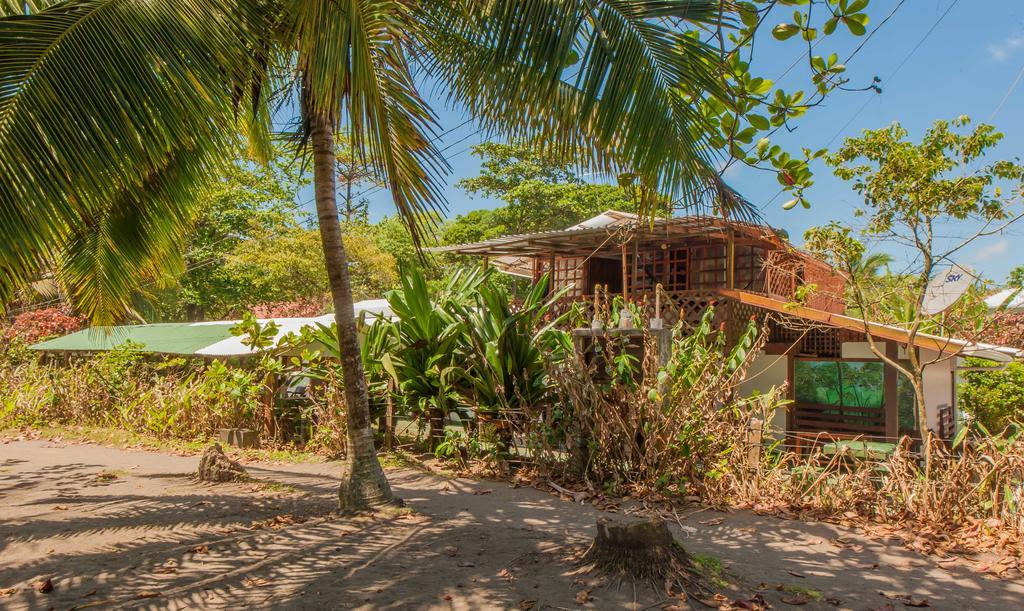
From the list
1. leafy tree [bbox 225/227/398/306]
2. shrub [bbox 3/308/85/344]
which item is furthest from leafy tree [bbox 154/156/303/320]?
shrub [bbox 3/308/85/344]

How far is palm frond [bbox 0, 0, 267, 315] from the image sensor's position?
3.21 meters

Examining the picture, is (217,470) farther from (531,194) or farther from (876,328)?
(531,194)

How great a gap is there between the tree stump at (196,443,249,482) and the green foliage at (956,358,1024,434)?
527 inches

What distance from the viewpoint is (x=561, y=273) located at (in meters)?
16.9

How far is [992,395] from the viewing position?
46.3 ft

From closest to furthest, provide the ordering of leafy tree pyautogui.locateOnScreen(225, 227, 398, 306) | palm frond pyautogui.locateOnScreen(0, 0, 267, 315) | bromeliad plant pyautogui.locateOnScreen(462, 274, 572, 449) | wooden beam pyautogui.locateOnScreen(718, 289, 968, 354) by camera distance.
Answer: palm frond pyautogui.locateOnScreen(0, 0, 267, 315), bromeliad plant pyautogui.locateOnScreen(462, 274, 572, 449), wooden beam pyautogui.locateOnScreen(718, 289, 968, 354), leafy tree pyautogui.locateOnScreen(225, 227, 398, 306)

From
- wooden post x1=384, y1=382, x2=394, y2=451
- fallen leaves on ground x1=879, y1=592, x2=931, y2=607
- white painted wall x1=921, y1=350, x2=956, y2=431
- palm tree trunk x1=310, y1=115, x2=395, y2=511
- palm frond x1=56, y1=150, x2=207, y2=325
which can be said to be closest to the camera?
fallen leaves on ground x1=879, y1=592, x2=931, y2=607

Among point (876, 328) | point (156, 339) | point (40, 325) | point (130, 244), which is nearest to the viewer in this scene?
point (130, 244)

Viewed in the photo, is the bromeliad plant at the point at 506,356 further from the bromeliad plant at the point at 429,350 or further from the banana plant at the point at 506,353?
the bromeliad plant at the point at 429,350

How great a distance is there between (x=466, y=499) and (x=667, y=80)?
4387 millimetres

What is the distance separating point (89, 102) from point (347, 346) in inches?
106

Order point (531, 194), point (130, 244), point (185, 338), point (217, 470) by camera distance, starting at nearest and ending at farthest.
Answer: point (130, 244), point (217, 470), point (185, 338), point (531, 194)

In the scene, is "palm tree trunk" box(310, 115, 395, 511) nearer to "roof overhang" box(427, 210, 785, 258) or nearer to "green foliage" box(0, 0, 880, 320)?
"green foliage" box(0, 0, 880, 320)

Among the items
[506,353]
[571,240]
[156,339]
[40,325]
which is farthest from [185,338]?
[506,353]
